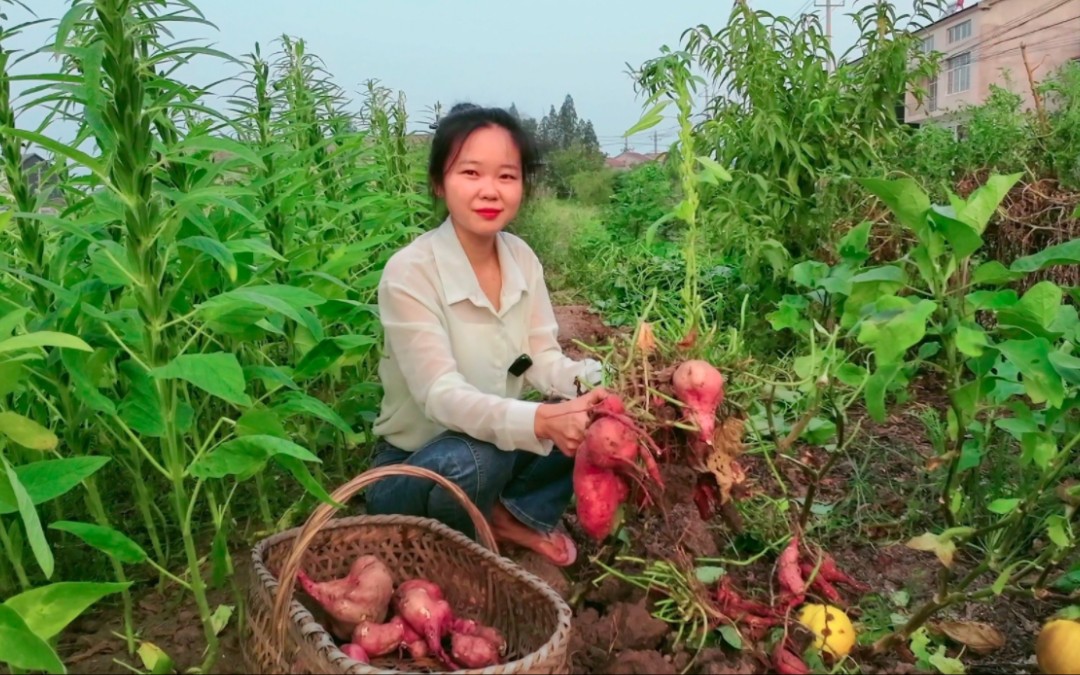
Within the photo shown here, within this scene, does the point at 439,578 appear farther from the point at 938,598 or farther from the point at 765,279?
the point at 765,279

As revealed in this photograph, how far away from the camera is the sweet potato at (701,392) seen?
4.47 ft

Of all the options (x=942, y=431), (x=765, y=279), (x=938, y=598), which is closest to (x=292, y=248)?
(x=938, y=598)

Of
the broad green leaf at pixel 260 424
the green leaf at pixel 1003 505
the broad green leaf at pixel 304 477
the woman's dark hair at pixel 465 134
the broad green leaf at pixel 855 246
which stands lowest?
the green leaf at pixel 1003 505

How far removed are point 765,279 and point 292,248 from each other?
6.67 feet

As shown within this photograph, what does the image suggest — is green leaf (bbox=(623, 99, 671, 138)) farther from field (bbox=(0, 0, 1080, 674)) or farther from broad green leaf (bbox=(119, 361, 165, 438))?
broad green leaf (bbox=(119, 361, 165, 438))

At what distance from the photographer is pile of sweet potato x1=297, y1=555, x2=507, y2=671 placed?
1.52 metres

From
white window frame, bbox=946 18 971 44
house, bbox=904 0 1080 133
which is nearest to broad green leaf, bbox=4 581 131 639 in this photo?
house, bbox=904 0 1080 133

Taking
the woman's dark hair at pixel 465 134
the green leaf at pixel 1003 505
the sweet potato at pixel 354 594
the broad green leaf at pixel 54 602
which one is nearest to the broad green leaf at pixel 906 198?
the green leaf at pixel 1003 505

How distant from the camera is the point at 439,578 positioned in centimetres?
176

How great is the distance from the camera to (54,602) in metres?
1.13

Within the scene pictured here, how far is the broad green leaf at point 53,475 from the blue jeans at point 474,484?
0.68m

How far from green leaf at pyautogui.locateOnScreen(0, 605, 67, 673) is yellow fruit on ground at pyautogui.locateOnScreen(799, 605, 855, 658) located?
1.15 metres

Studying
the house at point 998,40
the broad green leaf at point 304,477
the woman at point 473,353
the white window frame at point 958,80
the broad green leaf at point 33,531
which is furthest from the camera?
the white window frame at point 958,80

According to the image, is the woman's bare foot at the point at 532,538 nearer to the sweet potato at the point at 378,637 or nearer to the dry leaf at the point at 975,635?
the sweet potato at the point at 378,637
